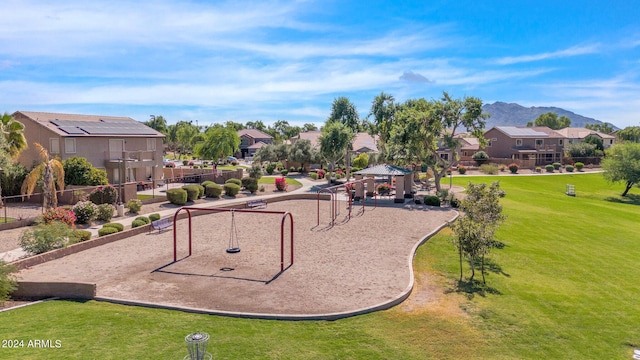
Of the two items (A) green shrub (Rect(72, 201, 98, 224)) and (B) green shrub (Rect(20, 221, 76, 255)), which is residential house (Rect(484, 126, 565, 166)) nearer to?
(A) green shrub (Rect(72, 201, 98, 224))

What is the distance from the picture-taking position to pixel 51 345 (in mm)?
10992

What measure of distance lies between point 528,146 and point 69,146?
8267 centimetres

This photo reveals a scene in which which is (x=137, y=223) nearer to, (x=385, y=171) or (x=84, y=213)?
(x=84, y=213)

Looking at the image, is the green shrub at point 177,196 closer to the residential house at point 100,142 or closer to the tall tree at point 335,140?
the residential house at point 100,142

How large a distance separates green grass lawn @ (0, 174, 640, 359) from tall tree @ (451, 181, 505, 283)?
149 cm

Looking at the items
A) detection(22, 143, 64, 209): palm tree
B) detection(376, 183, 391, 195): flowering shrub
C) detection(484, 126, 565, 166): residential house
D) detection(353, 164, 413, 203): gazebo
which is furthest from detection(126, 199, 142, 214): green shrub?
detection(484, 126, 565, 166): residential house

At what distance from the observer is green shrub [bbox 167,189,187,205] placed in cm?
3466

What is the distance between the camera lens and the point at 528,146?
89.5 metres

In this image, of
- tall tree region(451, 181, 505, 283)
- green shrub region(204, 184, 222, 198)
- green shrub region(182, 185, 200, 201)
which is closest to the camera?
tall tree region(451, 181, 505, 283)

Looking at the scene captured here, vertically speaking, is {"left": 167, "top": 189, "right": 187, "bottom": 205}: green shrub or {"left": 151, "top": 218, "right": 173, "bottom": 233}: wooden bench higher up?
{"left": 167, "top": 189, "right": 187, "bottom": 205}: green shrub

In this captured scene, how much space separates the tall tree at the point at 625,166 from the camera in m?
53.8

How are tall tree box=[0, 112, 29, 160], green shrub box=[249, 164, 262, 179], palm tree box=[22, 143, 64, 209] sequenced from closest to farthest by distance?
palm tree box=[22, 143, 64, 209], tall tree box=[0, 112, 29, 160], green shrub box=[249, 164, 262, 179]

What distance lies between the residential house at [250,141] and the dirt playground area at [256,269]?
88105 mm

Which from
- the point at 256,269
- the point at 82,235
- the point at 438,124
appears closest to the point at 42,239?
the point at 82,235
